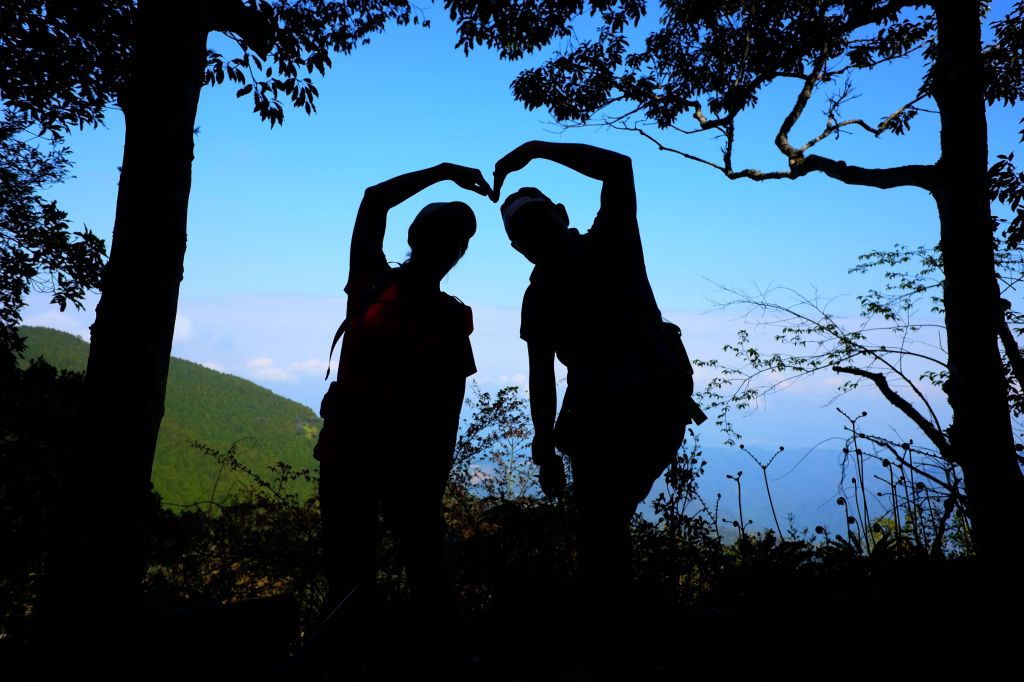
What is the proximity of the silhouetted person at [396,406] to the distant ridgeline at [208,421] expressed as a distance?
43.4 meters

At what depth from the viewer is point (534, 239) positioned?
2297 millimetres

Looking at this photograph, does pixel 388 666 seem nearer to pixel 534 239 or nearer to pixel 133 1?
pixel 534 239

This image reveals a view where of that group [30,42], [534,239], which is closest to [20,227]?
[30,42]

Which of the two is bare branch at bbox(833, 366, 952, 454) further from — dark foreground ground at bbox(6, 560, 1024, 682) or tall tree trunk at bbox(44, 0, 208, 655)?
tall tree trunk at bbox(44, 0, 208, 655)

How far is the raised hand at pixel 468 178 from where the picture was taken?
2621 millimetres

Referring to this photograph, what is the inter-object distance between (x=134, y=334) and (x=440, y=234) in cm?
166

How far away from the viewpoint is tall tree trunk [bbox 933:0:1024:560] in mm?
4359

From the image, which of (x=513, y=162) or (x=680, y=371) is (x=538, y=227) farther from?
(x=680, y=371)

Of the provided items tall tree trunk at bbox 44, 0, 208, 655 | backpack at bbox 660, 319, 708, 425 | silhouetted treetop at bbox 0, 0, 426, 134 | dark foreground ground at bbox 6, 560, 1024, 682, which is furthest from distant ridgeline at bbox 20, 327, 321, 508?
backpack at bbox 660, 319, 708, 425

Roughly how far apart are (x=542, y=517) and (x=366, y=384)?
6.67ft

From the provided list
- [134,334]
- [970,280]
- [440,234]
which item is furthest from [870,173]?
[134,334]

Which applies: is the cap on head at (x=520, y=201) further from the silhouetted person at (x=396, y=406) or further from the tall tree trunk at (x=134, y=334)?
the tall tree trunk at (x=134, y=334)

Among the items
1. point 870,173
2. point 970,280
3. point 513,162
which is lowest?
point 513,162

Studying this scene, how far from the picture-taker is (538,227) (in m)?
2.29
